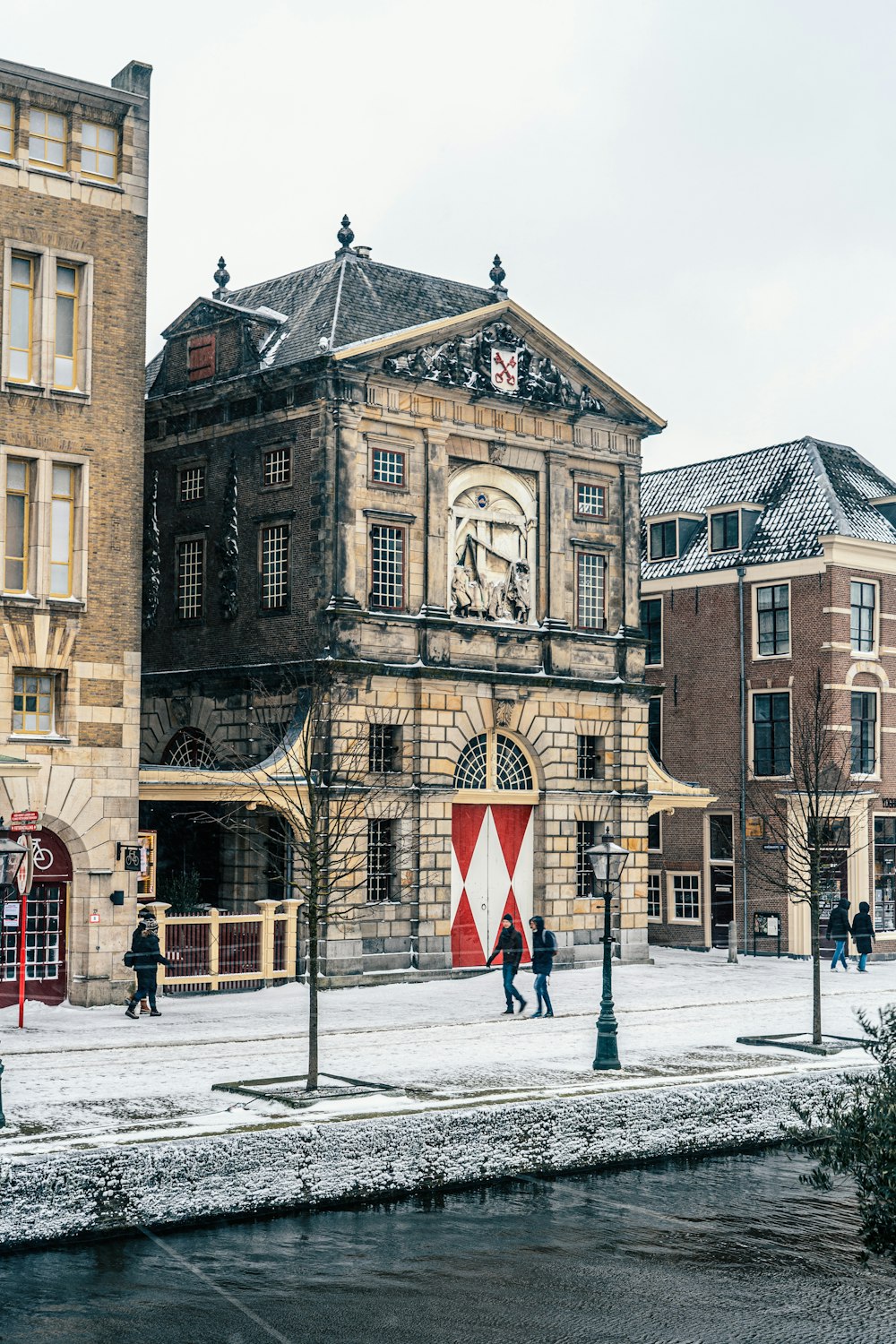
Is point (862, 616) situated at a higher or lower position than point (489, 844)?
higher

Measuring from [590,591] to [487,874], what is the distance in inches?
284

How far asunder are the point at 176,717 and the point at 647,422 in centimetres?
1323

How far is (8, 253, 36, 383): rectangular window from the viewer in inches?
1212

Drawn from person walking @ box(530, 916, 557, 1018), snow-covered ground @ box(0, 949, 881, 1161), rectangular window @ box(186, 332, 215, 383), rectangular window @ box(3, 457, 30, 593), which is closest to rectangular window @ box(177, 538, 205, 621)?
rectangular window @ box(186, 332, 215, 383)

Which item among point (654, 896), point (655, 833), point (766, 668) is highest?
point (766, 668)

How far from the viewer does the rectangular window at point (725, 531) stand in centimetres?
4819

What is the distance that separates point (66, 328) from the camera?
31.4 m

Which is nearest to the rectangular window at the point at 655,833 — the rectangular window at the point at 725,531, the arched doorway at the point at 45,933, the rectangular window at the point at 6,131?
the rectangular window at the point at 725,531

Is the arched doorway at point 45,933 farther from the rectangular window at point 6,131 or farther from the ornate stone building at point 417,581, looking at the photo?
the rectangular window at point 6,131

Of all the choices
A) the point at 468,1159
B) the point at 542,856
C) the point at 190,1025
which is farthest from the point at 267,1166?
the point at 542,856

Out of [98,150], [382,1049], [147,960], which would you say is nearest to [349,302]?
[98,150]

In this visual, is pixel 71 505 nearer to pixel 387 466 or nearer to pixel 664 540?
pixel 387 466

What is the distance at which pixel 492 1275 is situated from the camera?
15383mm

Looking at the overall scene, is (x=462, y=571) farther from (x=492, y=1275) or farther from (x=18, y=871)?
(x=492, y=1275)
